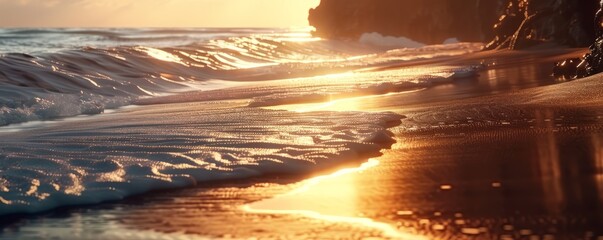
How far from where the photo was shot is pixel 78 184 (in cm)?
604

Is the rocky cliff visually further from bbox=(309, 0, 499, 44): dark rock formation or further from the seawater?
the seawater

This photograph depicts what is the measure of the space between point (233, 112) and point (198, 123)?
4.89ft

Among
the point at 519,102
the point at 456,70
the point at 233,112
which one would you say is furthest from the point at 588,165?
the point at 456,70

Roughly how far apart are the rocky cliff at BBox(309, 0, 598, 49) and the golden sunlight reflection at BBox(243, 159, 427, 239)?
53.8ft

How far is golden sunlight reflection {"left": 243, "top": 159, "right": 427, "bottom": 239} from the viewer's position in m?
4.79

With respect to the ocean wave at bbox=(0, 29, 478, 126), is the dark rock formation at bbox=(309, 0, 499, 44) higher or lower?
higher

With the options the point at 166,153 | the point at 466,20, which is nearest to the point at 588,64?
the point at 166,153

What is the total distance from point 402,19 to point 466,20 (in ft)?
21.4

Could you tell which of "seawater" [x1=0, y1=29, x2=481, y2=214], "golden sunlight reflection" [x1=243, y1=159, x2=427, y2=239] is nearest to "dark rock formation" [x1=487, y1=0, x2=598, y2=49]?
"seawater" [x1=0, y1=29, x2=481, y2=214]

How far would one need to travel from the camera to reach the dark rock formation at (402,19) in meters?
53.2

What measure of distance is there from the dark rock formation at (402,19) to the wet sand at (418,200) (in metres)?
38.0

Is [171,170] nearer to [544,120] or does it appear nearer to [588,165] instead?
[588,165]

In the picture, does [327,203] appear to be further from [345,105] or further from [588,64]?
[588,64]

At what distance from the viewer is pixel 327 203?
5367mm
